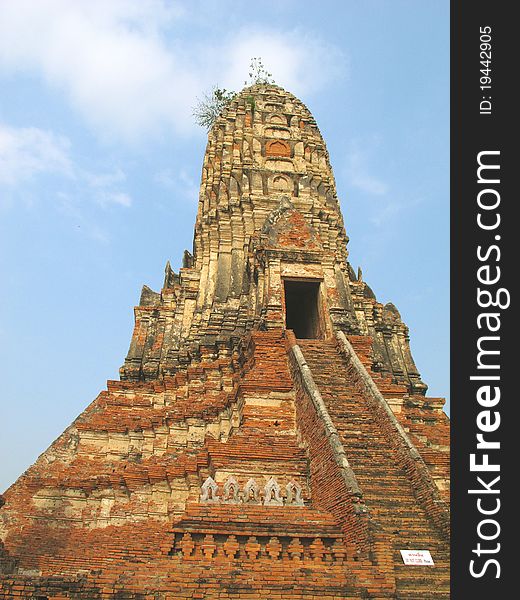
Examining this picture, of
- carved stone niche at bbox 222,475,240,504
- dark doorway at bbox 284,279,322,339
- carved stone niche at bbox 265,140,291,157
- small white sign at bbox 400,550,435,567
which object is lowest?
small white sign at bbox 400,550,435,567

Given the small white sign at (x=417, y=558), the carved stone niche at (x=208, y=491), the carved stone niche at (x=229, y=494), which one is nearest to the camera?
the small white sign at (x=417, y=558)

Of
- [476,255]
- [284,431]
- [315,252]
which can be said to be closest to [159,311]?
[315,252]

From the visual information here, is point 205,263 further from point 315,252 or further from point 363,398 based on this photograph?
point 363,398

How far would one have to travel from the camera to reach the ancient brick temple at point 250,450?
6598mm

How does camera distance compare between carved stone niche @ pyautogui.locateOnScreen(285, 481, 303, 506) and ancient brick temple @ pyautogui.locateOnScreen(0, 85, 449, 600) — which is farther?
carved stone niche @ pyautogui.locateOnScreen(285, 481, 303, 506)

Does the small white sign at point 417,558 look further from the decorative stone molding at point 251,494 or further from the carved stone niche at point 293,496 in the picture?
the decorative stone molding at point 251,494

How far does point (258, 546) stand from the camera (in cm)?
682

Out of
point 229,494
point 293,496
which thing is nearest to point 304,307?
point 293,496

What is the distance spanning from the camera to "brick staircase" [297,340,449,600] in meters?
6.89

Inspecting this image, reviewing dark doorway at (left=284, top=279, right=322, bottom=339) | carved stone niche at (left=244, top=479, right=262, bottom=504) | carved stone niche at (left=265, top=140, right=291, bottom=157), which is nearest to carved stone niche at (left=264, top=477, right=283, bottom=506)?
carved stone niche at (left=244, top=479, right=262, bottom=504)

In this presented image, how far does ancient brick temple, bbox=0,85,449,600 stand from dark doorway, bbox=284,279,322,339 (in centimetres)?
11

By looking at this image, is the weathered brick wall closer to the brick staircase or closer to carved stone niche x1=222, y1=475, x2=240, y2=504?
the brick staircase

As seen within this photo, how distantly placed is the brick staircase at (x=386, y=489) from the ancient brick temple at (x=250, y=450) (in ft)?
0.09

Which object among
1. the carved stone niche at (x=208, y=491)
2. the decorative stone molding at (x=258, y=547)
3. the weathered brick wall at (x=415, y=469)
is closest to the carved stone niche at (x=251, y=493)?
the carved stone niche at (x=208, y=491)
